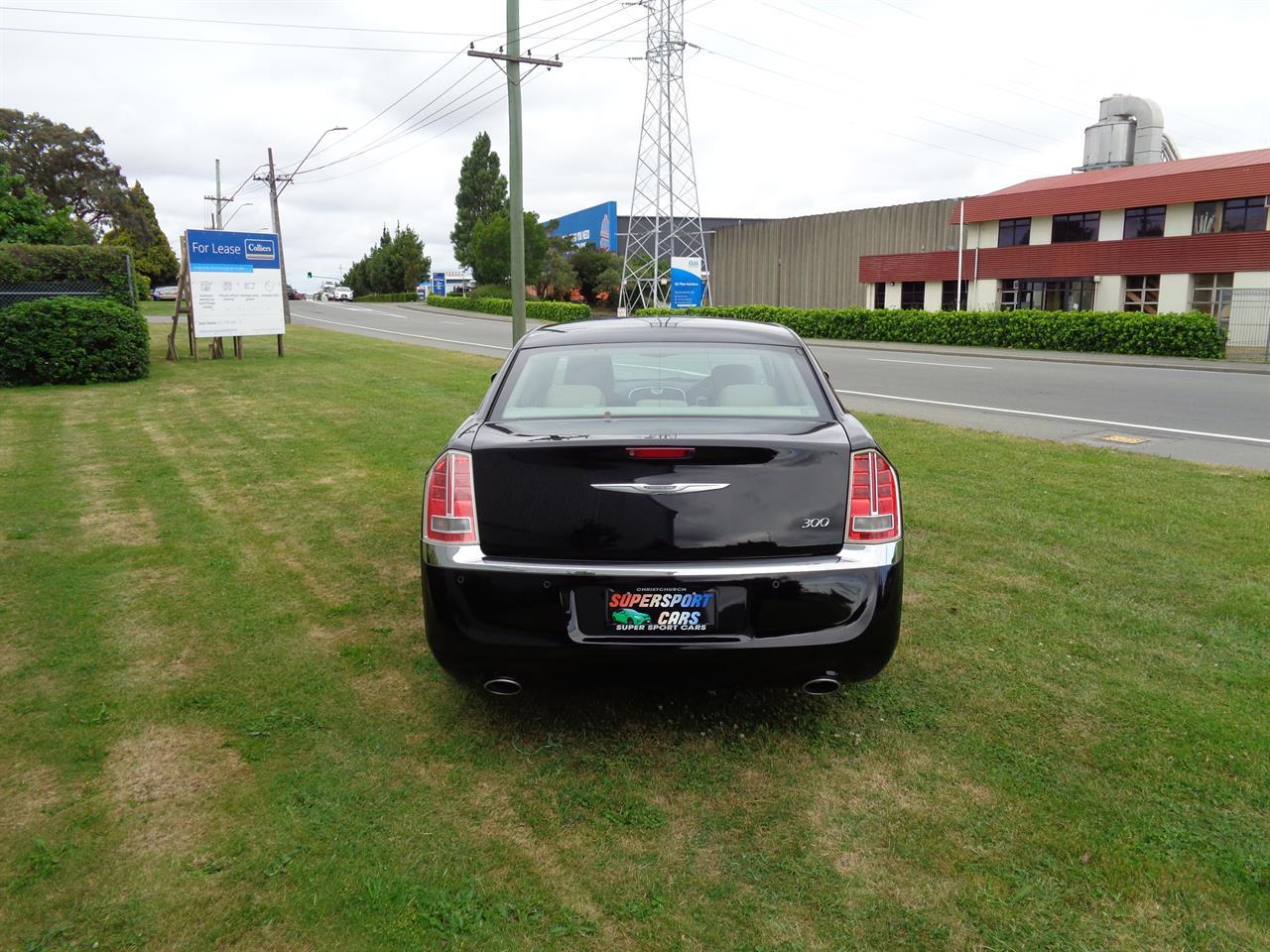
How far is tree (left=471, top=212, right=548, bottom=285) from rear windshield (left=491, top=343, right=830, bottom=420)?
51.6 m

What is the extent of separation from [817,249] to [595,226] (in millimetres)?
23685

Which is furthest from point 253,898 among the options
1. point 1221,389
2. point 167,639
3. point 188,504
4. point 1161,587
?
point 1221,389

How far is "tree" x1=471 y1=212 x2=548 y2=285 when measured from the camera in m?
55.1

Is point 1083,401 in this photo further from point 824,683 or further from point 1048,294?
point 1048,294

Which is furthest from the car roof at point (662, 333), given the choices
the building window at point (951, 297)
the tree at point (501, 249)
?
the tree at point (501, 249)

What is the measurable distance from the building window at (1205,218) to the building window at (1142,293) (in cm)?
214

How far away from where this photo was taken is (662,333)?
4.44 m

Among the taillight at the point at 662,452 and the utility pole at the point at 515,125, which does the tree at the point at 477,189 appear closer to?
the utility pole at the point at 515,125

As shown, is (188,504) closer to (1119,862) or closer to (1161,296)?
(1119,862)

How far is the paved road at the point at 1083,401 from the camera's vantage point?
10.4 meters

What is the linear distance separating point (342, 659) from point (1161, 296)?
39384 mm

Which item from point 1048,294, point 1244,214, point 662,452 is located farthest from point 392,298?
point 662,452

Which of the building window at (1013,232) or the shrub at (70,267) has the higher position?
the building window at (1013,232)

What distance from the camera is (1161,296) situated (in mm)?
36344
